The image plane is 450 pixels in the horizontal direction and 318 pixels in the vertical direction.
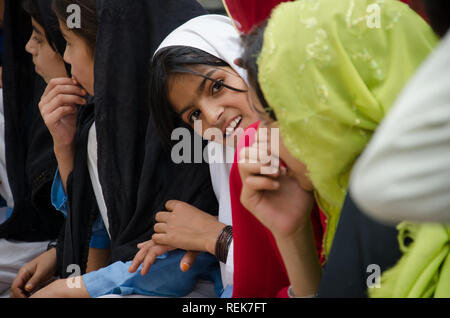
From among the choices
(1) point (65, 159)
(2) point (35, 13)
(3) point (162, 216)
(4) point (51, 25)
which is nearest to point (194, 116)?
(3) point (162, 216)

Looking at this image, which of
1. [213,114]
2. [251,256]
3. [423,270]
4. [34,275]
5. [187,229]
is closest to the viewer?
[423,270]

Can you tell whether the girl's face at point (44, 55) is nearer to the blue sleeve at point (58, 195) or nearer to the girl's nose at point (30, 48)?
the girl's nose at point (30, 48)

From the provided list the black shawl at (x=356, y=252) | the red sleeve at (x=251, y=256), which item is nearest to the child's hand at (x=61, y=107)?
the red sleeve at (x=251, y=256)

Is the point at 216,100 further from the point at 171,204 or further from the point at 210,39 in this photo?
the point at 171,204

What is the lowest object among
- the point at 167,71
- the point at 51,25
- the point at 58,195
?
the point at 58,195

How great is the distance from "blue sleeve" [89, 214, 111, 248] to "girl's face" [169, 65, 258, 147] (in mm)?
646

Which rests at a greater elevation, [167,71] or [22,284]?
[167,71]

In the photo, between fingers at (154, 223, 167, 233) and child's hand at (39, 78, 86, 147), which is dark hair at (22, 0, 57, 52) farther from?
fingers at (154, 223, 167, 233)

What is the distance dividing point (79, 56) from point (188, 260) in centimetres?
81

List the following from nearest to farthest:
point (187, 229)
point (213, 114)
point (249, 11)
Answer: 1. point (213, 114)
2. point (187, 229)
3. point (249, 11)

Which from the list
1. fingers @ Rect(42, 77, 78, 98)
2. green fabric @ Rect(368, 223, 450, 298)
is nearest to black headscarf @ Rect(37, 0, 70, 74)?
fingers @ Rect(42, 77, 78, 98)

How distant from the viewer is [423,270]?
869 mm

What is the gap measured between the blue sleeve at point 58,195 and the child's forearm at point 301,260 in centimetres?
119

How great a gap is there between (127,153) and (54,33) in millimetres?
594
